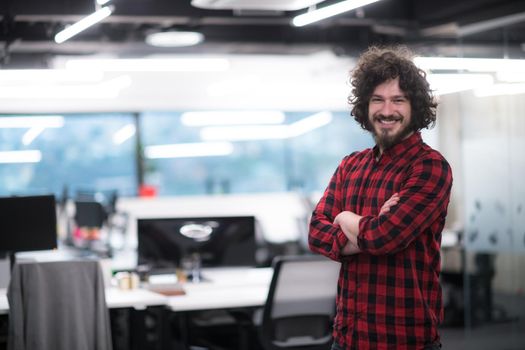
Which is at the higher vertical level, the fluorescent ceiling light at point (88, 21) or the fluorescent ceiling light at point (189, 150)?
the fluorescent ceiling light at point (88, 21)

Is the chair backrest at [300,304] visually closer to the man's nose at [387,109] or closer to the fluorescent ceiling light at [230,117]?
the man's nose at [387,109]

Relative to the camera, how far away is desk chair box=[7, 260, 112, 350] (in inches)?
168

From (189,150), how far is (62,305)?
8.34 m

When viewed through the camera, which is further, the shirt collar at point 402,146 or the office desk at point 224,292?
the office desk at point 224,292

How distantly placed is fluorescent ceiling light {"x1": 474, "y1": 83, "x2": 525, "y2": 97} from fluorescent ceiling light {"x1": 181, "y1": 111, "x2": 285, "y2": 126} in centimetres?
645

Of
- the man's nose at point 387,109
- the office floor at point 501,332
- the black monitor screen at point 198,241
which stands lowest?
the office floor at point 501,332

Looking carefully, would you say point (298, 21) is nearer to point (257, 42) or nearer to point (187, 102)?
point (257, 42)

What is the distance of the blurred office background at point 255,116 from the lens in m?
6.38

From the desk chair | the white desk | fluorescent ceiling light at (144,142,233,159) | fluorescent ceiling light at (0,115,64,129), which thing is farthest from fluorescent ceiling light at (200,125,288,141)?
the desk chair

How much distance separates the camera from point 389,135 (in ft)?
8.53

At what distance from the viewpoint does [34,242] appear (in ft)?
16.0

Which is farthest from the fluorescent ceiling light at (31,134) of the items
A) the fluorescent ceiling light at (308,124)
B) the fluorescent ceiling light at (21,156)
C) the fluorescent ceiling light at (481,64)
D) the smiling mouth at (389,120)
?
the smiling mouth at (389,120)

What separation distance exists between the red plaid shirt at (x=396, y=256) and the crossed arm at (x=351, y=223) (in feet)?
0.07

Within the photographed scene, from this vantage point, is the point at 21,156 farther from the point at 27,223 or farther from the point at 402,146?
the point at 402,146
